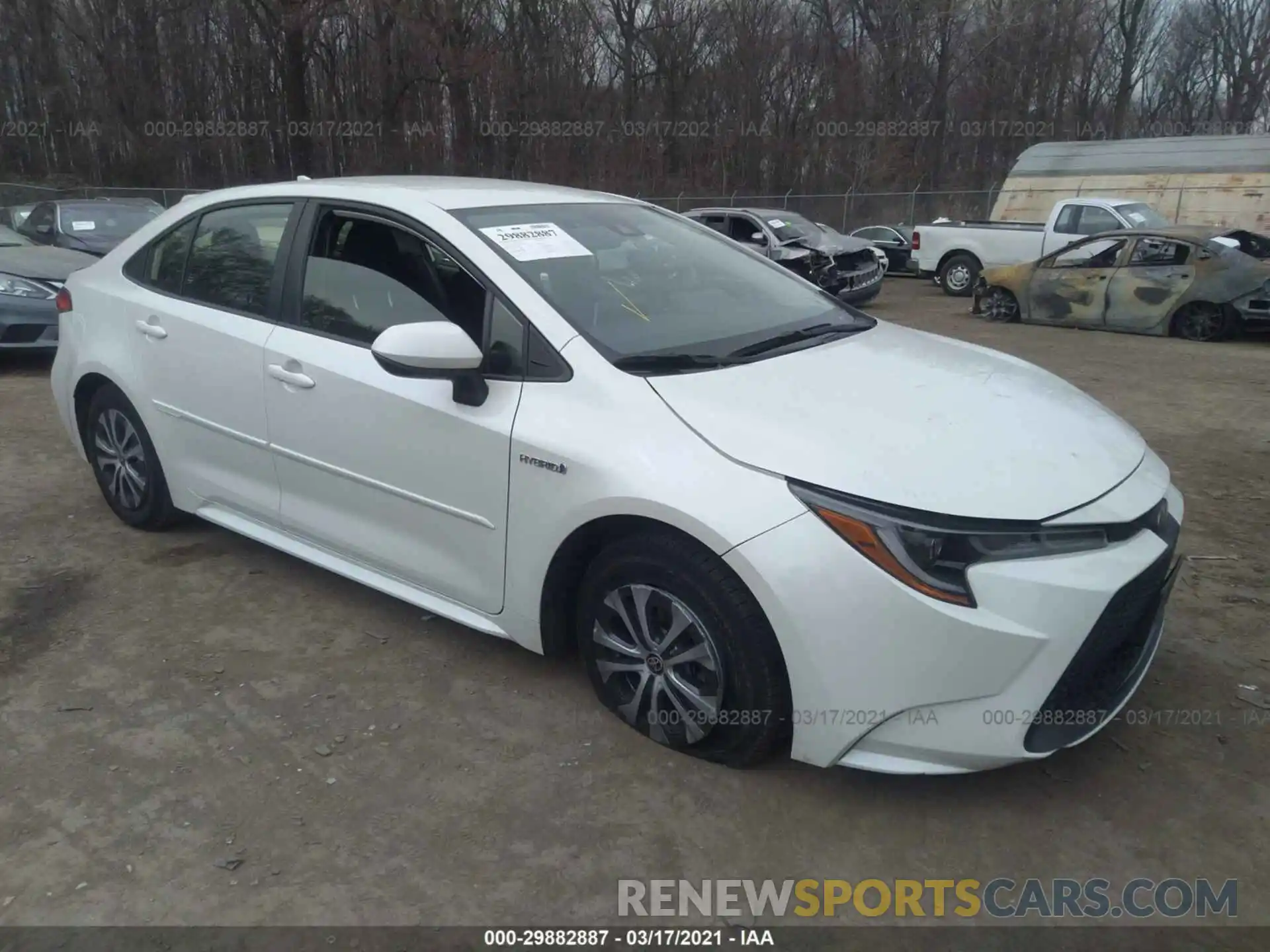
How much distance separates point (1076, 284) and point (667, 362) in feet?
35.3

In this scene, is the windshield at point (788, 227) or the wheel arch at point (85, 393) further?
the windshield at point (788, 227)

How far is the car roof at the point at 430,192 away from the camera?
352 cm

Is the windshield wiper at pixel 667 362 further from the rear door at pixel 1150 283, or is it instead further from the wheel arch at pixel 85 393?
the rear door at pixel 1150 283

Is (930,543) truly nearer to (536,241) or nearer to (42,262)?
(536,241)

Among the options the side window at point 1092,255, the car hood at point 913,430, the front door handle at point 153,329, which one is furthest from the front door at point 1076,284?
the front door handle at point 153,329

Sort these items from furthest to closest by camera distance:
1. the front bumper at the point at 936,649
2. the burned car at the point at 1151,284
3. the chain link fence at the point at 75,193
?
the chain link fence at the point at 75,193, the burned car at the point at 1151,284, the front bumper at the point at 936,649

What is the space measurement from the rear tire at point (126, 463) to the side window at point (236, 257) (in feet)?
2.34

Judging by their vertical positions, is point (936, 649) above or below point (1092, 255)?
below

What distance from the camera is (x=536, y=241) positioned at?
3354mm

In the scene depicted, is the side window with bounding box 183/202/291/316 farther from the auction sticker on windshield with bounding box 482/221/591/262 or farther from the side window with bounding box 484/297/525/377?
the side window with bounding box 484/297/525/377

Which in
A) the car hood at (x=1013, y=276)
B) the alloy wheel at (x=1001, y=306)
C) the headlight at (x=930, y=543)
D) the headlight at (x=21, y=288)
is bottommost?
the alloy wheel at (x=1001, y=306)

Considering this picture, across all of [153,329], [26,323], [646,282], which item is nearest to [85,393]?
[153,329]

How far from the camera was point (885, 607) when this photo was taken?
2402 millimetres

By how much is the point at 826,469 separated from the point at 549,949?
1355 millimetres
